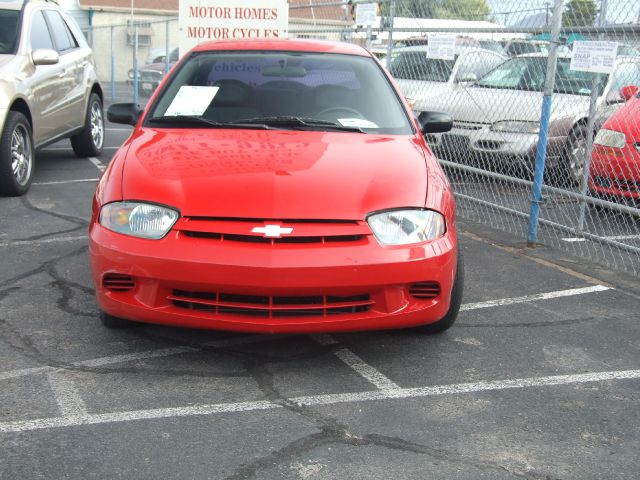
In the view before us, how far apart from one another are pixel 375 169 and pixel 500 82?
5635 millimetres

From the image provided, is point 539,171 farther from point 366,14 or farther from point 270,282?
point 366,14

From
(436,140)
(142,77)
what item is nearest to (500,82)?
(436,140)

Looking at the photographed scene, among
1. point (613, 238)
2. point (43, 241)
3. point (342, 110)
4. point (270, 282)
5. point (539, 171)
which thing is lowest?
point (43, 241)

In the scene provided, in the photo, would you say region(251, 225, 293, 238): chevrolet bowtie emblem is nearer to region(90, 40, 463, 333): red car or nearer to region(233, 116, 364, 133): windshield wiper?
region(90, 40, 463, 333): red car

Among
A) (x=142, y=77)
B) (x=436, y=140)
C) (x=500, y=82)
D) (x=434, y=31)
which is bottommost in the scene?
(x=142, y=77)

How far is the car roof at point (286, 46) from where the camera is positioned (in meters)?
5.63

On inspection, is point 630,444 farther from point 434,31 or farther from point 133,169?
point 434,31

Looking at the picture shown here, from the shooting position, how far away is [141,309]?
13.0ft

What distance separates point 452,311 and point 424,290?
531 millimetres

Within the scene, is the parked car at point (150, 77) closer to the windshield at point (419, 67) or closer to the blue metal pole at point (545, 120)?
the windshield at point (419, 67)

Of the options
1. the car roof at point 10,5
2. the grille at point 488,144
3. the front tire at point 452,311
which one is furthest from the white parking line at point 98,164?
the front tire at point 452,311

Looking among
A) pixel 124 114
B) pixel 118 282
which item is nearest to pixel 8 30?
pixel 124 114

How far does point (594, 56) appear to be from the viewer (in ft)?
19.6

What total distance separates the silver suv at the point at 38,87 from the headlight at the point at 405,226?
4754mm
